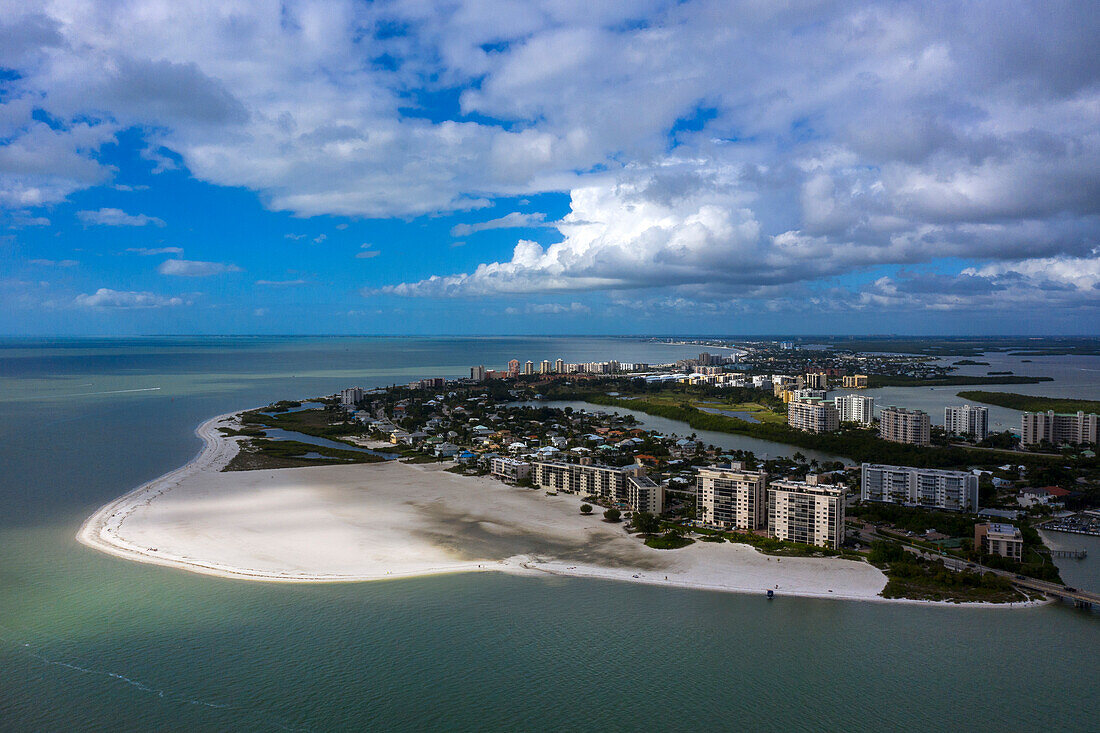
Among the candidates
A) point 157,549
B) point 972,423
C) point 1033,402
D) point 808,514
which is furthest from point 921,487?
point 1033,402

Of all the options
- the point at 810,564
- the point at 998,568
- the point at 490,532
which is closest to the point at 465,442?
the point at 490,532

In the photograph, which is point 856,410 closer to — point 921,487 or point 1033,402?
point 1033,402

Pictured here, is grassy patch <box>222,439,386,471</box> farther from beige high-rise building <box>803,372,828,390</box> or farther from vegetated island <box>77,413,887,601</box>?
beige high-rise building <box>803,372,828,390</box>

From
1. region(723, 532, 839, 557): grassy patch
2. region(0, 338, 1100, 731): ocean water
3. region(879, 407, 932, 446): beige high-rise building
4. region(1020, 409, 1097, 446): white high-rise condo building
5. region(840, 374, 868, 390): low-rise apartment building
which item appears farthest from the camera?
region(840, 374, 868, 390): low-rise apartment building

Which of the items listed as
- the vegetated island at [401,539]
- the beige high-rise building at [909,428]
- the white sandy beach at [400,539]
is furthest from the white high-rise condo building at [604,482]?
the beige high-rise building at [909,428]

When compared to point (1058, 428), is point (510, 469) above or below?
below

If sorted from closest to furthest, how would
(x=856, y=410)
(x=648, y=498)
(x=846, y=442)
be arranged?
(x=648, y=498), (x=846, y=442), (x=856, y=410)

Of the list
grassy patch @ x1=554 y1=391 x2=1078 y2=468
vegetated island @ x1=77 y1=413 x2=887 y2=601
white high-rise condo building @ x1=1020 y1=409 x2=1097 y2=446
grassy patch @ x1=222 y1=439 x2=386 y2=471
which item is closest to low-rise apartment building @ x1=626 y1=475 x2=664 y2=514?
vegetated island @ x1=77 y1=413 x2=887 y2=601
